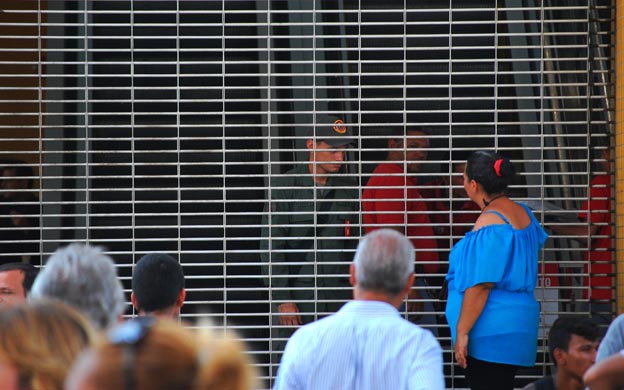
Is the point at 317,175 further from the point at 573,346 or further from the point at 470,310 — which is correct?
the point at 573,346

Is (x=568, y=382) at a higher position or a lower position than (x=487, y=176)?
lower

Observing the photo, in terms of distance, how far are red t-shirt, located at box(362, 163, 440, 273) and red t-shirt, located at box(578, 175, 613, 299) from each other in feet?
3.08

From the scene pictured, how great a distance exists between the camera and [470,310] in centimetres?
557

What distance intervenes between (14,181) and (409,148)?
244 cm

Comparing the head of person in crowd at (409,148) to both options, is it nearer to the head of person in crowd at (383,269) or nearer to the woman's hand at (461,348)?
the woman's hand at (461,348)

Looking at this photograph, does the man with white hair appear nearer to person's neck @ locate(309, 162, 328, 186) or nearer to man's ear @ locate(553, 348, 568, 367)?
man's ear @ locate(553, 348, 568, 367)

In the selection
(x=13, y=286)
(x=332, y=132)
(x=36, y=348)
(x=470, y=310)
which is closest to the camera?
(x=36, y=348)

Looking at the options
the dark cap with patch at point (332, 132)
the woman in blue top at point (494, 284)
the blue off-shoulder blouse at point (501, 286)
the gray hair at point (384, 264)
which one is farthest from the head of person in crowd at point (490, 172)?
the gray hair at point (384, 264)

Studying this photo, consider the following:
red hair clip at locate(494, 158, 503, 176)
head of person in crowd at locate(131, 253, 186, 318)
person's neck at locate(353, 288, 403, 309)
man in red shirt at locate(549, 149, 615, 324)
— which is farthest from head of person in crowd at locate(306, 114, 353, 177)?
person's neck at locate(353, 288, 403, 309)

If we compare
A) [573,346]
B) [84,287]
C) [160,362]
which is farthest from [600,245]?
[160,362]

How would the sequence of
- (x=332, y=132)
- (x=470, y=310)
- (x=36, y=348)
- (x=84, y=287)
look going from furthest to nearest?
(x=332, y=132), (x=470, y=310), (x=84, y=287), (x=36, y=348)

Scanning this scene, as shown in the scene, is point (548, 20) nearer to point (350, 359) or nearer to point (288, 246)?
point (288, 246)

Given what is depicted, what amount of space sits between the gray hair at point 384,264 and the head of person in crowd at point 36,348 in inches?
67.8

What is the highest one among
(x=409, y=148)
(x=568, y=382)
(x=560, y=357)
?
(x=409, y=148)
